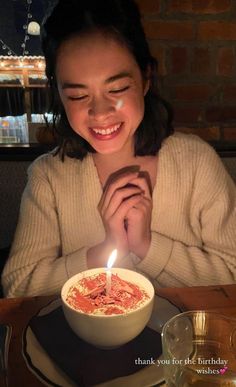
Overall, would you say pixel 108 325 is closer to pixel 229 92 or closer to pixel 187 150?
pixel 187 150

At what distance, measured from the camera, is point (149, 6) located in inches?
86.5

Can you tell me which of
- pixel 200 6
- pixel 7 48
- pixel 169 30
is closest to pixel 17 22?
pixel 7 48

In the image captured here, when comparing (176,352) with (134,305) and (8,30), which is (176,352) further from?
(8,30)

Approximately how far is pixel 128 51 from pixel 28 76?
158 cm

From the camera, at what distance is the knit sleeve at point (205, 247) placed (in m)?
1.24

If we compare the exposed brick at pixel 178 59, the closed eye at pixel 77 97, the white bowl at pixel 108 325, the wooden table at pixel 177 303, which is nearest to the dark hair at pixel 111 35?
the closed eye at pixel 77 97

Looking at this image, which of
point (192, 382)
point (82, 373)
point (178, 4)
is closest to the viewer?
point (192, 382)

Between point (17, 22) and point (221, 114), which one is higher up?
point (17, 22)

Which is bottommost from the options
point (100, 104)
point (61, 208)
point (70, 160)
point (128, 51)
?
point (61, 208)

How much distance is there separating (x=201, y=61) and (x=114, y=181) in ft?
4.24

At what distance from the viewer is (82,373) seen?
71 cm

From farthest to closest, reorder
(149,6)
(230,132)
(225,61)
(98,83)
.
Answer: (230,132)
(225,61)
(149,6)
(98,83)

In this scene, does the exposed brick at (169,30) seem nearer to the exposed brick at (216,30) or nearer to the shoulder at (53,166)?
the exposed brick at (216,30)

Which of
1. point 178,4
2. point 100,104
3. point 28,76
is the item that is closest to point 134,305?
point 100,104
